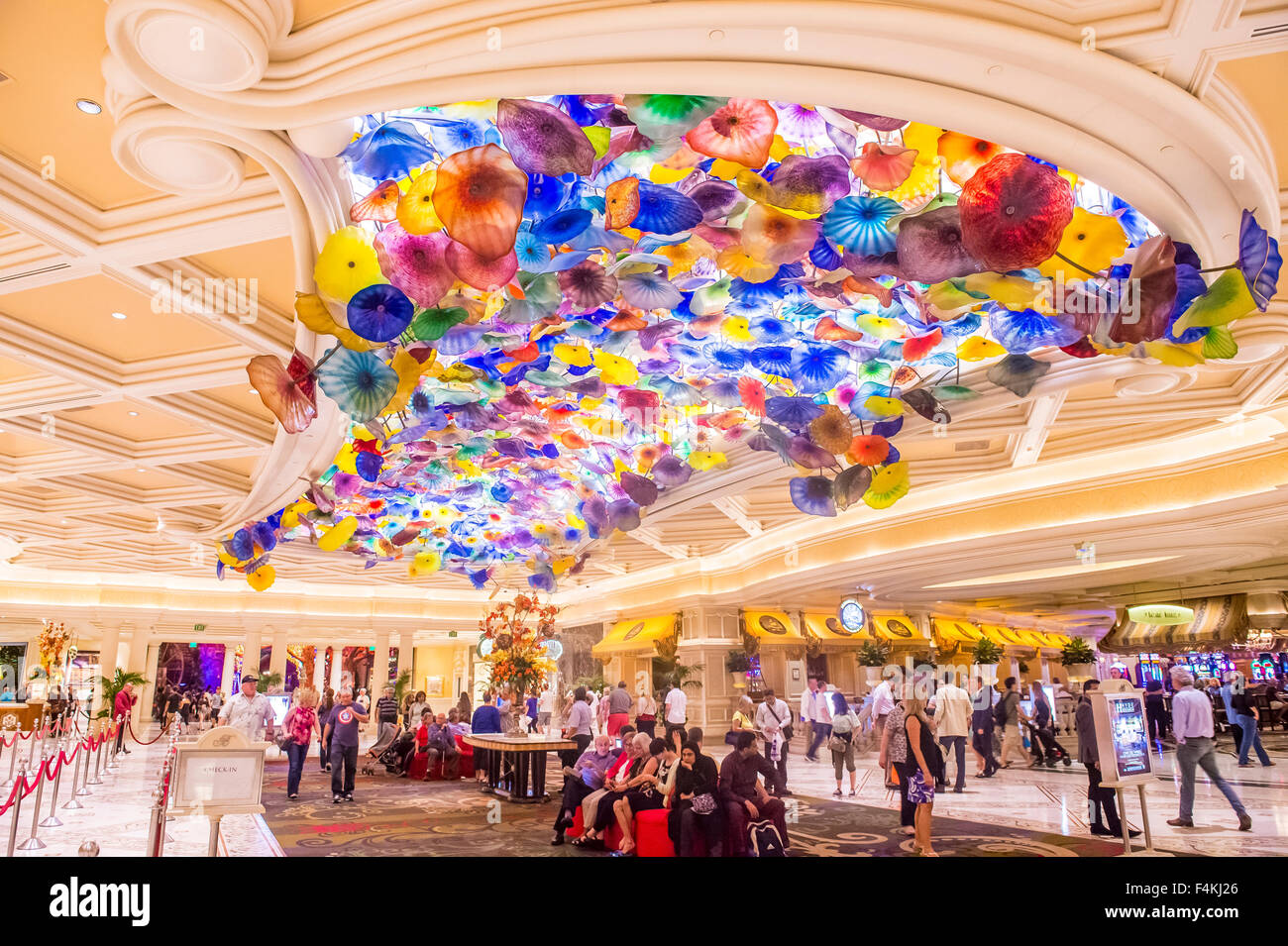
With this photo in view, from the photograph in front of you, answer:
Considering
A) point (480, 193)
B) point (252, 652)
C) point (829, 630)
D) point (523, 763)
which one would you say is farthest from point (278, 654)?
point (480, 193)

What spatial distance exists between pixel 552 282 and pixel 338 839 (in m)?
5.82

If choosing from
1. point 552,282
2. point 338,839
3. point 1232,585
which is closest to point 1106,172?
point 552,282

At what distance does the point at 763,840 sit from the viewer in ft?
18.6

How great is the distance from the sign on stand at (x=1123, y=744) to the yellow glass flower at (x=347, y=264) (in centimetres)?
659

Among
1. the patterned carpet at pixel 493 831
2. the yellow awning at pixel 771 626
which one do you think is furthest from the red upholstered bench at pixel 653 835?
the yellow awning at pixel 771 626

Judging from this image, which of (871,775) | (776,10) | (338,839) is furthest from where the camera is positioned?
(871,775)

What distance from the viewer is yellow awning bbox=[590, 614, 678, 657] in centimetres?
1877

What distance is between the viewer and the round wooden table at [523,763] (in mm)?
9844

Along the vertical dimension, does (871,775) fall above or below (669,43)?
below

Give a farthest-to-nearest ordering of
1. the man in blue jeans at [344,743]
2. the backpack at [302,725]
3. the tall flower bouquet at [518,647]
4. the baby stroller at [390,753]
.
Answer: the baby stroller at [390,753]
the tall flower bouquet at [518,647]
the backpack at [302,725]
the man in blue jeans at [344,743]

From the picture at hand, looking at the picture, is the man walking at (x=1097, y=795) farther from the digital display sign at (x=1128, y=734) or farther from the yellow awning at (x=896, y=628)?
the yellow awning at (x=896, y=628)

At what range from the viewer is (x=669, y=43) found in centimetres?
272
